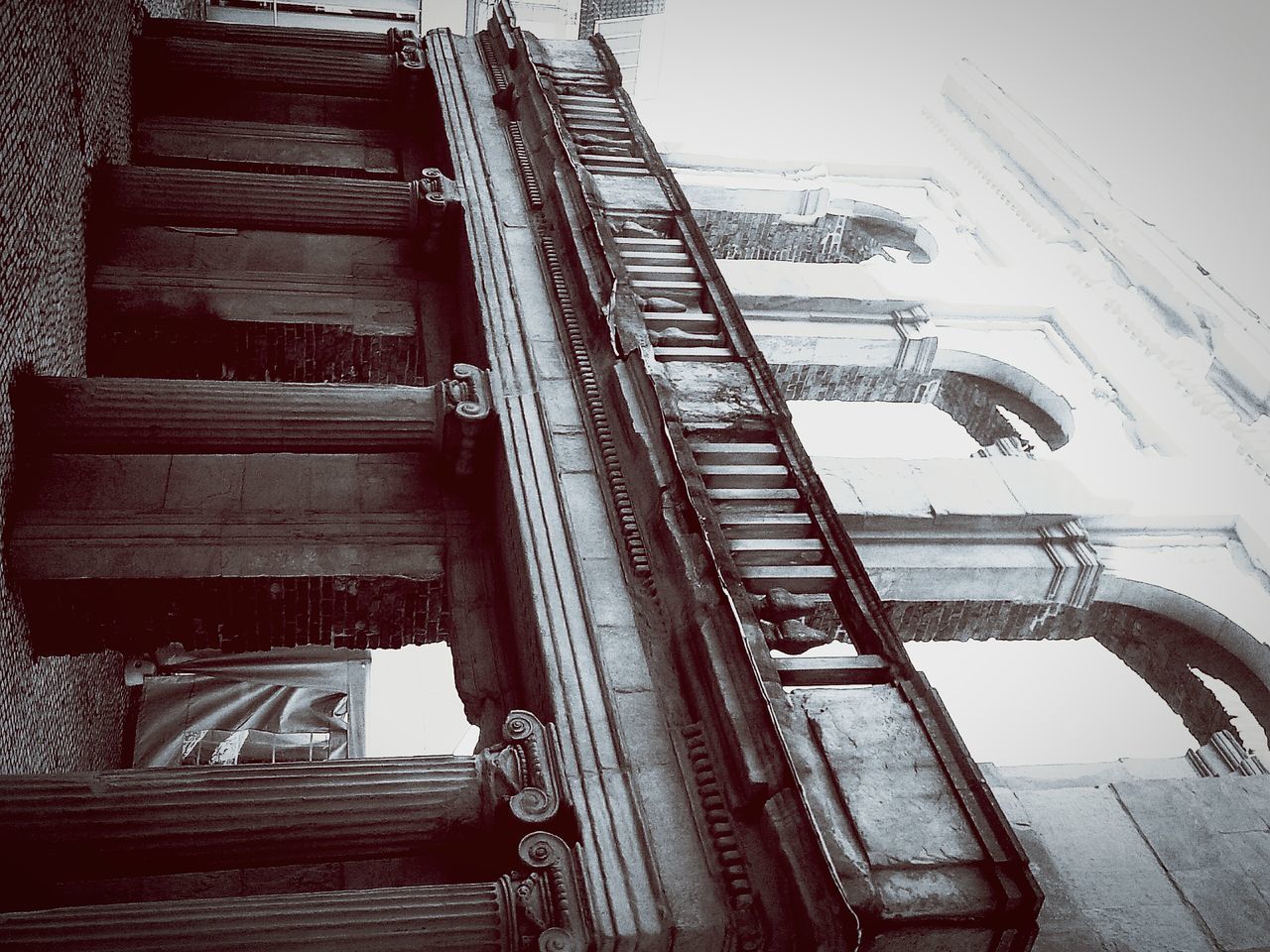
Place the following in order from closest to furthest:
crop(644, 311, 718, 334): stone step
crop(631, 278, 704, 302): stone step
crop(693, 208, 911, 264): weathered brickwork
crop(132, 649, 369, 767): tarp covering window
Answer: crop(644, 311, 718, 334): stone step
crop(631, 278, 704, 302): stone step
crop(132, 649, 369, 767): tarp covering window
crop(693, 208, 911, 264): weathered brickwork

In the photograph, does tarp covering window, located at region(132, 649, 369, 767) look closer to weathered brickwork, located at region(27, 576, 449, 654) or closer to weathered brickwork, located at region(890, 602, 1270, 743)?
weathered brickwork, located at region(27, 576, 449, 654)

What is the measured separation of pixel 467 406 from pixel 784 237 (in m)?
7.80

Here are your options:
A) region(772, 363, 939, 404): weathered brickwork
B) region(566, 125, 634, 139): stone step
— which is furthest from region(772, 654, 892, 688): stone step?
region(566, 125, 634, 139): stone step

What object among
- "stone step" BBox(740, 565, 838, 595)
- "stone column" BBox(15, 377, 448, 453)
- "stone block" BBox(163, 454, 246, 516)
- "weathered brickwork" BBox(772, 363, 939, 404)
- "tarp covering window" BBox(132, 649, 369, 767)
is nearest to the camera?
"stone step" BBox(740, 565, 838, 595)

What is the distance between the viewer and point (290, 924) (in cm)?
412

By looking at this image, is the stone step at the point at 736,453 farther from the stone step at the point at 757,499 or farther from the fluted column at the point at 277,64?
the fluted column at the point at 277,64

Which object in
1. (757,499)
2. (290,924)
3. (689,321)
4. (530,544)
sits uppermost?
(689,321)

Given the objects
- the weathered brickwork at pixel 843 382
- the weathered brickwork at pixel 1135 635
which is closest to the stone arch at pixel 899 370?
the weathered brickwork at pixel 843 382

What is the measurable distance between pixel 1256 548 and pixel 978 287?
427cm

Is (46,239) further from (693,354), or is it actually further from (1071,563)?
(1071,563)

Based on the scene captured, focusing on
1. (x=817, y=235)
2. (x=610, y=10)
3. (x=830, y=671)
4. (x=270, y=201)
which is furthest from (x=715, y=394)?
(x=610, y=10)

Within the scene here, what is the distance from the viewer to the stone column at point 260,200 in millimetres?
8711

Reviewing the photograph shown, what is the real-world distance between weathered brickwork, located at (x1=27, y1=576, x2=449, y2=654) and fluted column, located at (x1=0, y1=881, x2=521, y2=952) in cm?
266

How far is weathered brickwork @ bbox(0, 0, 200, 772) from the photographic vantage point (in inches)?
250
